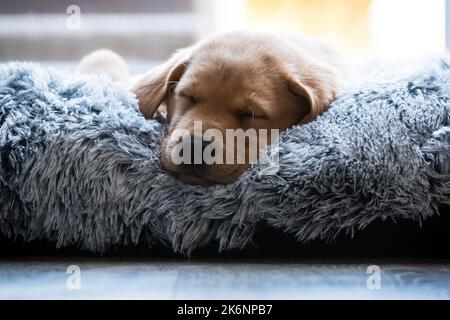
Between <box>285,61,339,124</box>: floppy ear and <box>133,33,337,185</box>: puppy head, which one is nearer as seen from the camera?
<box>133,33,337,185</box>: puppy head

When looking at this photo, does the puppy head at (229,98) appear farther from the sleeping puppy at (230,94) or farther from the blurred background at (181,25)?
the blurred background at (181,25)

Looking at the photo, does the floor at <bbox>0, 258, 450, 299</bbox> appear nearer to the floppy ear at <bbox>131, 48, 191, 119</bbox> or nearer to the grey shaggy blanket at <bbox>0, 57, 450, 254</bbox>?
the grey shaggy blanket at <bbox>0, 57, 450, 254</bbox>

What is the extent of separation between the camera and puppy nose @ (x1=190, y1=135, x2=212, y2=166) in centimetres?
121

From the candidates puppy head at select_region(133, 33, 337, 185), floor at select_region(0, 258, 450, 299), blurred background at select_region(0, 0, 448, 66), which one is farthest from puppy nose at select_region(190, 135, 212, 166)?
blurred background at select_region(0, 0, 448, 66)

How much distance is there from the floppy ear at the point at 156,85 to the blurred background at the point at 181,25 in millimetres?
655

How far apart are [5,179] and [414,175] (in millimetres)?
804

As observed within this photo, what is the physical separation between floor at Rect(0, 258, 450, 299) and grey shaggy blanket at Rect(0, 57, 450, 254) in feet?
0.23

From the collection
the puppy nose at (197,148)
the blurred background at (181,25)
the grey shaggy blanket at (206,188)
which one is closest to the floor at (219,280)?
the grey shaggy blanket at (206,188)

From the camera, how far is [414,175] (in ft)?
3.82

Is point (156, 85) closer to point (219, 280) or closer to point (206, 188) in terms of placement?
point (206, 188)

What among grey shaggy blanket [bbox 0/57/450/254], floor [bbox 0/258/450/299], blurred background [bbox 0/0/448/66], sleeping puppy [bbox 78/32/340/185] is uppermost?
blurred background [bbox 0/0/448/66]

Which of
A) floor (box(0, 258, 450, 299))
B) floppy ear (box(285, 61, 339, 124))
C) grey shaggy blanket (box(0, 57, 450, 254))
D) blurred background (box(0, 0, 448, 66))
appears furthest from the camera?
blurred background (box(0, 0, 448, 66))

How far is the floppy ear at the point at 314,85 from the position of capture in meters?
1.33
